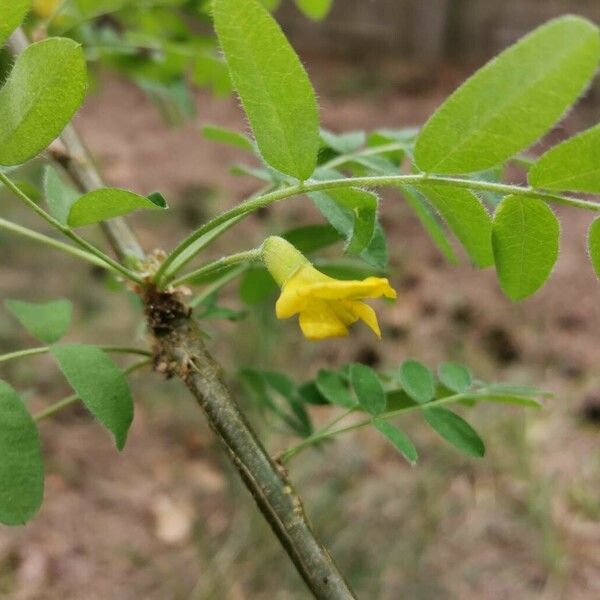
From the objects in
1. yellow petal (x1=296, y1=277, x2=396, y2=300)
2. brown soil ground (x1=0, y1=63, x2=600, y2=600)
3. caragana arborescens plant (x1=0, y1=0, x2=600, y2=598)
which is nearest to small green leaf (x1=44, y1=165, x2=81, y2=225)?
caragana arborescens plant (x1=0, y1=0, x2=600, y2=598)

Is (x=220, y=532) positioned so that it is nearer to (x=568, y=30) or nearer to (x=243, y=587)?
(x=243, y=587)

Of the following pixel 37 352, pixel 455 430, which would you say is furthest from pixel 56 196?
pixel 455 430

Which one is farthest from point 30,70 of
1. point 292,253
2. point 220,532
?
point 220,532

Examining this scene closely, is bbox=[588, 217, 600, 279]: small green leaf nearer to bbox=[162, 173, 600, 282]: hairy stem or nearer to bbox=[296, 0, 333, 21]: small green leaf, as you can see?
bbox=[162, 173, 600, 282]: hairy stem

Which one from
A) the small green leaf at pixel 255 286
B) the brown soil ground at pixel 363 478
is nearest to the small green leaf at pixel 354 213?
the small green leaf at pixel 255 286

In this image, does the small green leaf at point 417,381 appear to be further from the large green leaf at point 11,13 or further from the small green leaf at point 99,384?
the large green leaf at point 11,13

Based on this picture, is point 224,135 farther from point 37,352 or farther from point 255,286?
point 37,352
